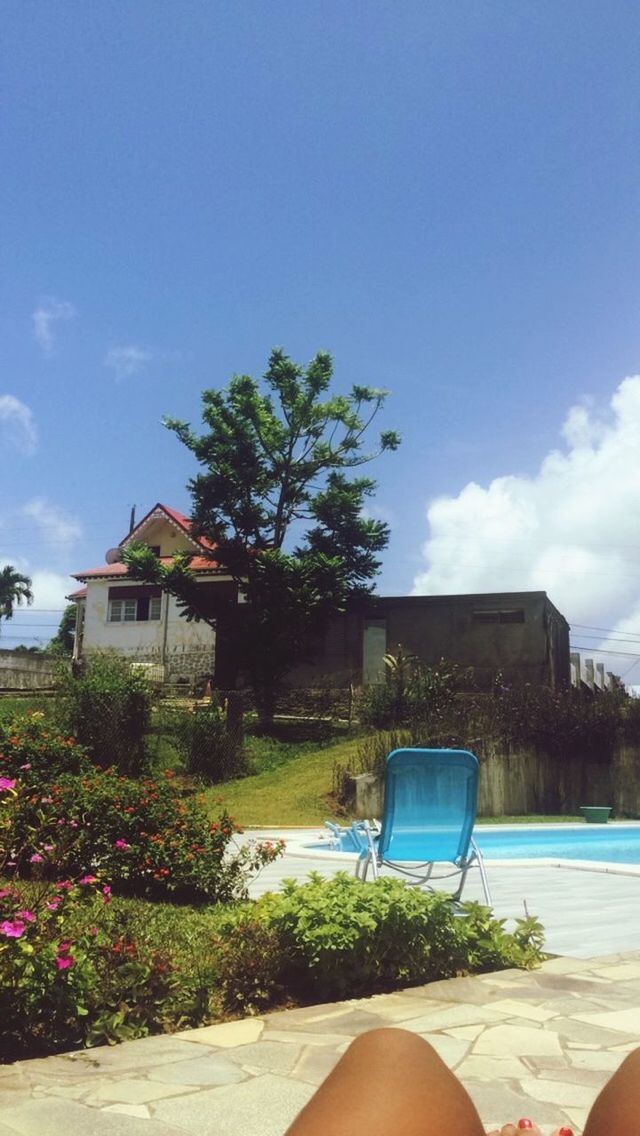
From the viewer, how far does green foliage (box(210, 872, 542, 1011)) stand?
445 centimetres

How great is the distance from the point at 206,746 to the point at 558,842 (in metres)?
8.09

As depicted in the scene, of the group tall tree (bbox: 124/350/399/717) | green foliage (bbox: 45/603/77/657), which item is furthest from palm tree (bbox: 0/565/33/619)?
tall tree (bbox: 124/350/399/717)

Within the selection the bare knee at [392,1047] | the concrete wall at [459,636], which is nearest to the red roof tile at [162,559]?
the concrete wall at [459,636]

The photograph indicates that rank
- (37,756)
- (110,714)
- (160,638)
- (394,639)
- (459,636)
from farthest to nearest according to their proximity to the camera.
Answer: (160,638)
(394,639)
(459,636)
(110,714)
(37,756)

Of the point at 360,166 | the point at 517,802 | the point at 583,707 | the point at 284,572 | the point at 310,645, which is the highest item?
the point at 360,166

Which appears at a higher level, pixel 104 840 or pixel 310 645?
pixel 310 645

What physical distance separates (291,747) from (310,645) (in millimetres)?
7919

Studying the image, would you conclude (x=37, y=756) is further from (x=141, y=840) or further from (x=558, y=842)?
(x=558, y=842)

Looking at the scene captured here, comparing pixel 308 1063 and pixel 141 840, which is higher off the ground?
pixel 141 840

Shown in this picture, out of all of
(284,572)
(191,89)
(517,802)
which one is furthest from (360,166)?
(284,572)

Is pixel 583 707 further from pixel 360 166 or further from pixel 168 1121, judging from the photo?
pixel 168 1121

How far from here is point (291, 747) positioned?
22953 mm

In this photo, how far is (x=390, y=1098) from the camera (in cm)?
123

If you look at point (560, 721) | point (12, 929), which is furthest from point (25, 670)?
point (12, 929)
